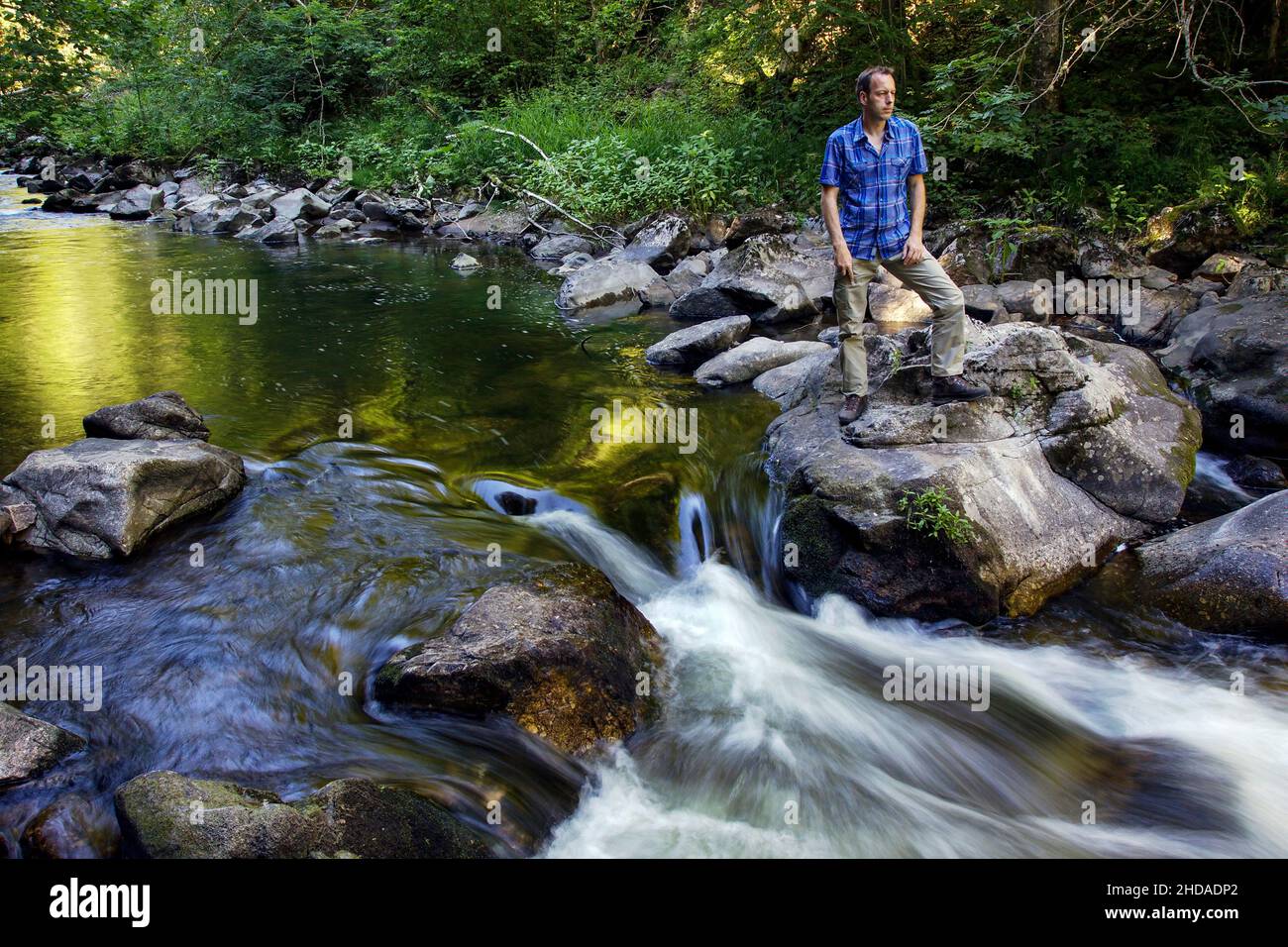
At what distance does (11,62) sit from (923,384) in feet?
43.7

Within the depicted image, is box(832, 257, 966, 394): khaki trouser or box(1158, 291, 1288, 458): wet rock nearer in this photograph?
box(832, 257, 966, 394): khaki trouser

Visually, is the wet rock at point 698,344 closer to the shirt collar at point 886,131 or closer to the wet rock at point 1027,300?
the wet rock at point 1027,300

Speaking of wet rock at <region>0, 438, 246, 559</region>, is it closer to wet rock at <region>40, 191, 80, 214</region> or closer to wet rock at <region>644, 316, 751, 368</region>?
wet rock at <region>644, 316, 751, 368</region>

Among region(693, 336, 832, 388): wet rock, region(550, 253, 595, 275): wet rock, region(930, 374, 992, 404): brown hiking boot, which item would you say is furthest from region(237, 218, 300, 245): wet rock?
region(930, 374, 992, 404): brown hiking boot

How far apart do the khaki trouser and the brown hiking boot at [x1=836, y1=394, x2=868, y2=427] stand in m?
0.05

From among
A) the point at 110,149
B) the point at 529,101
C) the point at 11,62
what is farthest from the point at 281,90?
the point at 11,62

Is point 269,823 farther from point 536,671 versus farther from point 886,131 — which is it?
point 886,131

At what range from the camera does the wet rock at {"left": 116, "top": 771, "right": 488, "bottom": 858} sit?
10.8ft

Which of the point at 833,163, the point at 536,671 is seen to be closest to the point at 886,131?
the point at 833,163

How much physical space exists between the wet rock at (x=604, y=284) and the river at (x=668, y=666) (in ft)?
15.2

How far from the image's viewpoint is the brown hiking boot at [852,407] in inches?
256
